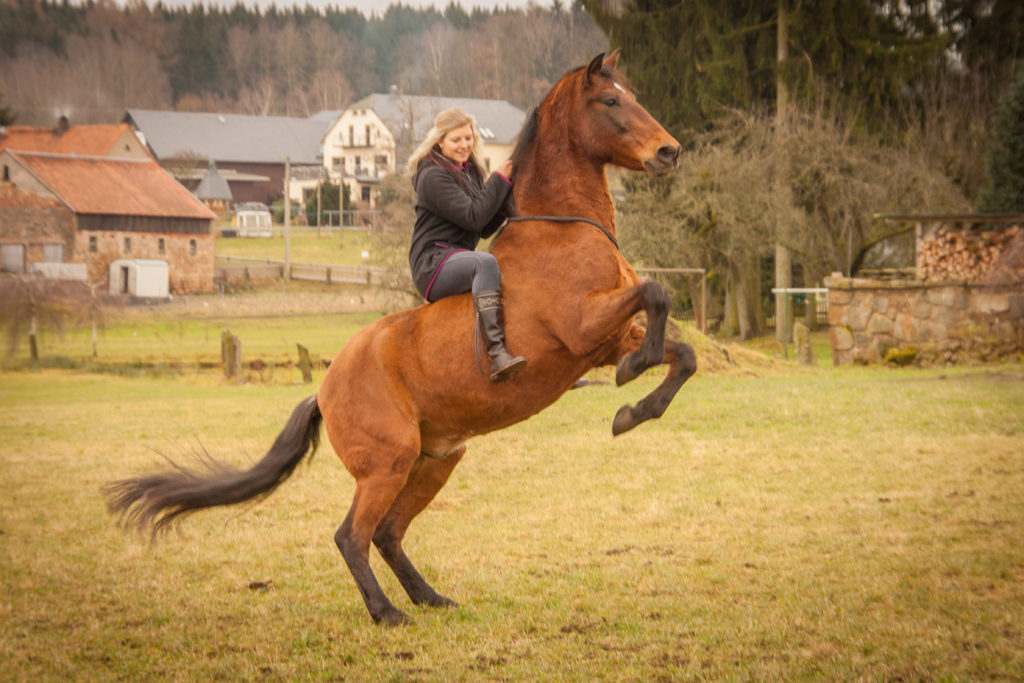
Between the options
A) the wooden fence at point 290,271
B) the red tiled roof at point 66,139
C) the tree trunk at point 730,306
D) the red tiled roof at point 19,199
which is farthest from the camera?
the wooden fence at point 290,271

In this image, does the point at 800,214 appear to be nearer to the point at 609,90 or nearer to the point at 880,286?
the point at 880,286

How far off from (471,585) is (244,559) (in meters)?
1.97

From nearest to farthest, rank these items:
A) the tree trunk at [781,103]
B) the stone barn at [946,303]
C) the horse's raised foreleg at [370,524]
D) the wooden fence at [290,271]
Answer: the horse's raised foreleg at [370,524] → the stone barn at [946,303] → the tree trunk at [781,103] → the wooden fence at [290,271]

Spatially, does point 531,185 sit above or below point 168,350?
above

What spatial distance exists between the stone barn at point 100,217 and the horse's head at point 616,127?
32599 millimetres

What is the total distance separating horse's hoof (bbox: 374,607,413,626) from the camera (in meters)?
5.14

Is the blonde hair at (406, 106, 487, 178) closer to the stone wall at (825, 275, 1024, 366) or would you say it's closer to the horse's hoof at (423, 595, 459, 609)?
the horse's hoof at (423, 595, 459, 609)

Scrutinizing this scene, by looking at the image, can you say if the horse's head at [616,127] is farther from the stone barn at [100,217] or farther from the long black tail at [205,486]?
the stone barn at [100,217]

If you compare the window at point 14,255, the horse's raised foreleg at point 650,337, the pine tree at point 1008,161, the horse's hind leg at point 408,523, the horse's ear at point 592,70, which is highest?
the pine tree at point 1008,161

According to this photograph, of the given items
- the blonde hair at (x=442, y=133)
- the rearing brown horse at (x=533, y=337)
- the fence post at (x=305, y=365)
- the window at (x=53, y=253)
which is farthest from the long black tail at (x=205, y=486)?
the window at (x=53, y=253)

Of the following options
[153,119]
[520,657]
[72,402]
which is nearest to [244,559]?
[520,657]

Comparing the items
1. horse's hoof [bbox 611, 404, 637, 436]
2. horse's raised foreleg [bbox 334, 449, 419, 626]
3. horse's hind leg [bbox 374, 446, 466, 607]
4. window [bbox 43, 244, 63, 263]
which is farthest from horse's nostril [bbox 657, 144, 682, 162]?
window [bbox 43, 244, 63, 263]

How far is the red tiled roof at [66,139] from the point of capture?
37.4 metres

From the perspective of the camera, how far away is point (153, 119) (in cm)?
5494
